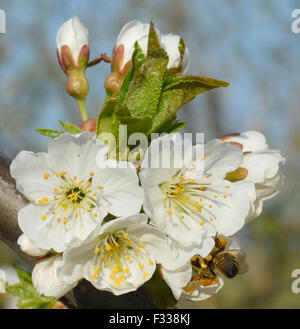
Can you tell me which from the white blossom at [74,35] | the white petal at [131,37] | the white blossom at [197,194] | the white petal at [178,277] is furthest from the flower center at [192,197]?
the white blossom at [74,35]

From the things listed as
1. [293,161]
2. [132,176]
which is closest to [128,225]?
[132,176]

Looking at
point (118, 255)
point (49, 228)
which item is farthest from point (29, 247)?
point (118, 255)

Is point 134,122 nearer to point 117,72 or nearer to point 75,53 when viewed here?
point 117,72

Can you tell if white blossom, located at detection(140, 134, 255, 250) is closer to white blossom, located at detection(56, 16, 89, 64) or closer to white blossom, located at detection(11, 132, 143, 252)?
white blossom, located at detection(11, 132, 143, 252)

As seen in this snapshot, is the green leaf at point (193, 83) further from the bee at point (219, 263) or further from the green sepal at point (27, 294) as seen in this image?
the green sepal at point (27, 294)
